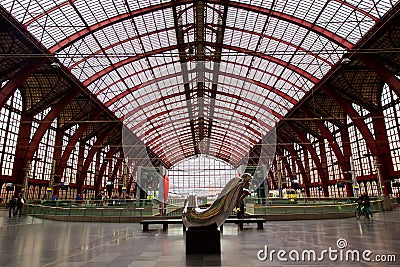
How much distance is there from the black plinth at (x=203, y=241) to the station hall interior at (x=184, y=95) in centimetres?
36

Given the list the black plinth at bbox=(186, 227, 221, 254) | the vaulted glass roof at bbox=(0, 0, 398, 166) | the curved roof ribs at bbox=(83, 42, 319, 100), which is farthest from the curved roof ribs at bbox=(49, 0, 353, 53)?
the black plinth at bbox=(186, 227, 221, 254)

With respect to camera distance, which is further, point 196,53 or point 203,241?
point 196,53

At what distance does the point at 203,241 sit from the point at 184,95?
3108 centimetres

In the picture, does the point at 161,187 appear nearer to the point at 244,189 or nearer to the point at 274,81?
the point at 244,189

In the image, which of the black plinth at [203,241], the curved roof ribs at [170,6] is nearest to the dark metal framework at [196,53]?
the curved roof ribs at [170,6]

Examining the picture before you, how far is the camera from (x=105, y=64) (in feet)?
98.3

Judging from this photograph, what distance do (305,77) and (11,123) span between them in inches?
1430

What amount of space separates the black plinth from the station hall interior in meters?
0.36

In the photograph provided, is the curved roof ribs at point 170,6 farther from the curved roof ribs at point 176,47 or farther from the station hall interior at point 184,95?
the curved roof ribs at point 176,47

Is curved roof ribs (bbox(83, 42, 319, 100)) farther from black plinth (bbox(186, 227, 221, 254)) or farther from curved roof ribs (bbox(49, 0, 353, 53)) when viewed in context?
black plinth (bbox(186, 227, 221, 254))

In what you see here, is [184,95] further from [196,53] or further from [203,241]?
[203,241]

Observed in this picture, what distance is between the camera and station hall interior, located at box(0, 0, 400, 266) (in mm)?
10258

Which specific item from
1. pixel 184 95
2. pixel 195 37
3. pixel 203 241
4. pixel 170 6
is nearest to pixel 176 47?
pixel 195 37

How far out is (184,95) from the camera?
120 feet
